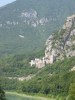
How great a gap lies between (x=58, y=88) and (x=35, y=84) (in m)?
20.7

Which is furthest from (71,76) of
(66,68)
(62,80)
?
(66,68)

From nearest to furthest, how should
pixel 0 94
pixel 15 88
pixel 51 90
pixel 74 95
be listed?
pixel 74 95 → pixel 0 94 → pixel 51 90 → pixel 15 88

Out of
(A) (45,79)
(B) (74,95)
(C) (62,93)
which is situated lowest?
(B) (74,95)

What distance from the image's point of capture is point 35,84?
178875 mm

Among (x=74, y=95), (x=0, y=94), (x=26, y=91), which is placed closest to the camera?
(x=74, y=95)

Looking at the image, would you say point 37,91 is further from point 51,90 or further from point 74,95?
point 74,95

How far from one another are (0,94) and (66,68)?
11631 centimetres

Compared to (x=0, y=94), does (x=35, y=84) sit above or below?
above

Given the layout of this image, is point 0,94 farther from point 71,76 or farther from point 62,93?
point 71,76

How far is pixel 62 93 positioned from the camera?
145750mm

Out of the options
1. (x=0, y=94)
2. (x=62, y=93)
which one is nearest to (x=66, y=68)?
(x=62, y=93)

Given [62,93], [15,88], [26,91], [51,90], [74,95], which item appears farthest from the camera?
[15,88]

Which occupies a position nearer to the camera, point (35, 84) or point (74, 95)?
point (74, 95)

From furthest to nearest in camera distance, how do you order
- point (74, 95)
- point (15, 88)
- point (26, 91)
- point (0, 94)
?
point (15, 88) → point (26, 91) → point (0, 94) → point (74, 95)
